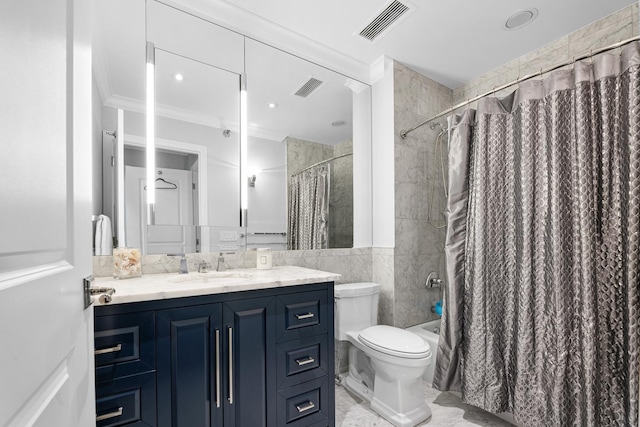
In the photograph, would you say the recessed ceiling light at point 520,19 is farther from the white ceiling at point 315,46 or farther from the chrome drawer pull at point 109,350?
the chrome drawer pull at point 109,350

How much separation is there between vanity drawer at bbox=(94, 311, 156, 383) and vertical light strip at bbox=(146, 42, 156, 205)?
2.55ft

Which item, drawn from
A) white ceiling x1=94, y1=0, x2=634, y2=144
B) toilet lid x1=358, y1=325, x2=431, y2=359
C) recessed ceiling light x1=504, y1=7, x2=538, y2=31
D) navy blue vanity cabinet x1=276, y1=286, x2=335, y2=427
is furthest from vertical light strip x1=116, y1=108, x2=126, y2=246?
recessed ceiling light x1=504, y1=7, x2=538, y2=31

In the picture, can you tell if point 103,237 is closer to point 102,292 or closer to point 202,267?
point 202,267

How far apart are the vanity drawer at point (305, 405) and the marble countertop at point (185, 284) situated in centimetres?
53

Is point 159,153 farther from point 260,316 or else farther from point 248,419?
point 248,419

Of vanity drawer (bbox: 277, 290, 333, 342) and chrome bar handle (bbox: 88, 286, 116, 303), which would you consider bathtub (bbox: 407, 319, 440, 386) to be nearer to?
vanity drawer (bbox: 277, 290, 333, 342)

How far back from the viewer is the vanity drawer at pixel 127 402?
108 centimetres

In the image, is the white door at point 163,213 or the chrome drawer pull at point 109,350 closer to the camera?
the chrome drawer pull at point 109,350

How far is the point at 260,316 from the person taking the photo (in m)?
1.40

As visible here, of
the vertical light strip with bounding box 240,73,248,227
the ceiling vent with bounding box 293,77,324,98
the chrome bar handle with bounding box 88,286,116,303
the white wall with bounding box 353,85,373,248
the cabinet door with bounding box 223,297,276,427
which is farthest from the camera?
the white wall with bounding box 353,85,373,248

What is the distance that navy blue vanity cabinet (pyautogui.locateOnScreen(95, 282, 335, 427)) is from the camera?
1.12m

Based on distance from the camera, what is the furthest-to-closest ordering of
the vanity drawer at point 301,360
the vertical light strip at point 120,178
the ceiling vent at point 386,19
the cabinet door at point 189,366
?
the ceiling vent at point 386,19 → the vertical light strip at point 120,178 → the vanity drawer at point 301,360 → the cabinet door at point 189,366

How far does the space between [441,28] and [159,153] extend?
200cm

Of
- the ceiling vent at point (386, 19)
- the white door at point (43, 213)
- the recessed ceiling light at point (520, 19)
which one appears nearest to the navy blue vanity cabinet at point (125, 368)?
the white door at point (43, 213)
